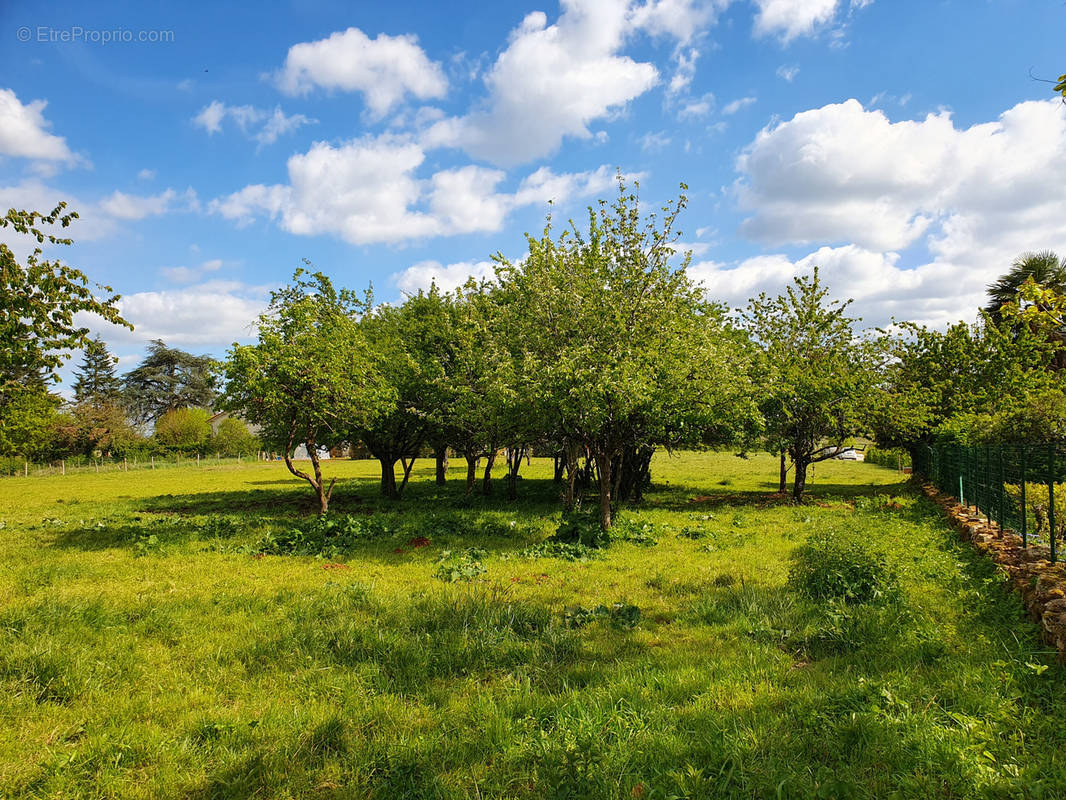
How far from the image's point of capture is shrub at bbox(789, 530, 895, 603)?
8328 mm

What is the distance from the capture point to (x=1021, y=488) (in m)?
9.45

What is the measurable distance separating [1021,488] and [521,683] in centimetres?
927

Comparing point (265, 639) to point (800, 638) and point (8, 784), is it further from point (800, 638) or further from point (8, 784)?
point (800, 638)

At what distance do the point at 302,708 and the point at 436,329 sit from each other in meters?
21.3

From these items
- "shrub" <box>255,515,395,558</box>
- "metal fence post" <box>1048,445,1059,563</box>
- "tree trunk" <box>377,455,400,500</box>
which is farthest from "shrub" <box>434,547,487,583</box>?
"tree trunk" <box>377,455,400,500</box>

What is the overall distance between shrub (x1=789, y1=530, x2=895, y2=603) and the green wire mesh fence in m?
2.26

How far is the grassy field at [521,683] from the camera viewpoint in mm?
4305

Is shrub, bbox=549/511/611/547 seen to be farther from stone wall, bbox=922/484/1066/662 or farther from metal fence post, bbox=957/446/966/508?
metal fence post, bbox=957/446/966/508

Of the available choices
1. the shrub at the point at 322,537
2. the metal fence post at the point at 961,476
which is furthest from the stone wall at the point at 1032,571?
the shrub at the point at 322,537

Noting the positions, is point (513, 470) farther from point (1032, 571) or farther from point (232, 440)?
point (232, 440)

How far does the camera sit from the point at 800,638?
697 centimetres

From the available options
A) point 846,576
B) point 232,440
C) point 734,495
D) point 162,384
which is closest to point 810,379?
point 734,495

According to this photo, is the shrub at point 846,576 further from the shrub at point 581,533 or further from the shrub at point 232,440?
the shrub at point 232,440

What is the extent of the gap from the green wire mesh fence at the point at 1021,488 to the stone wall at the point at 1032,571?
0.71ft
